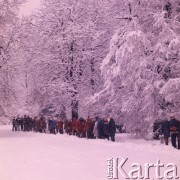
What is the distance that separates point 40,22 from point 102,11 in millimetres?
5871

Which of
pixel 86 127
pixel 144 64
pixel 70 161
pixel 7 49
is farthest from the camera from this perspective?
pixel 7 49

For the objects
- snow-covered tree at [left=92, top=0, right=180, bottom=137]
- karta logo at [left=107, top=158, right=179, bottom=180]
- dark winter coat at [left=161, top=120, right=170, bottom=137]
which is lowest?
karta logo at [left=107, top=158, right=179, bottom=180]

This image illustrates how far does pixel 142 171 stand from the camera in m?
14.4

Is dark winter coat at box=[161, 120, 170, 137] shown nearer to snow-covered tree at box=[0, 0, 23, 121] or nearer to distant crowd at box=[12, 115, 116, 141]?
distant crowd at box=[12, 115, 116, 141]

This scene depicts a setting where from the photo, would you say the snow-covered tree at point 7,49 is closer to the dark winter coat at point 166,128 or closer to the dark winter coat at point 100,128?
the dark winter coat at point 100,128

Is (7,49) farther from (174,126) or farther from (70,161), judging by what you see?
(70,161)

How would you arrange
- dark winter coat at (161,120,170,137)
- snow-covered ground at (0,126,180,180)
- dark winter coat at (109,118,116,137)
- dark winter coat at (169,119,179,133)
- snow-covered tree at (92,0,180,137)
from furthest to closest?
snow-covered tree at (92,0,180,137), dark winter coat at (109,118,116,137), dark winter coat at (161,120,170,137), dark winter coat at (169,119,179,133), snow-covered ground at (0,126,180,180)

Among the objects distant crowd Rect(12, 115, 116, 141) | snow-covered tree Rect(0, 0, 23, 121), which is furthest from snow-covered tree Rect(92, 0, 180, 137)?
snow-covered tree Rect(0, 0, 23, 121)

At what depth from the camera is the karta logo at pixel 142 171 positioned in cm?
1344

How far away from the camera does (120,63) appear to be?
1145 inches

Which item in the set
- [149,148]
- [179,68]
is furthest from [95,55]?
[149,148]

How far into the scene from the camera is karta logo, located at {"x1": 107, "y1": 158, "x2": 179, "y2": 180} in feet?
44.1

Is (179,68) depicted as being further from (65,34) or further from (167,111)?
→ (65,34)

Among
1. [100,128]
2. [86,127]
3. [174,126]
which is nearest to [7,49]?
[86,127]
